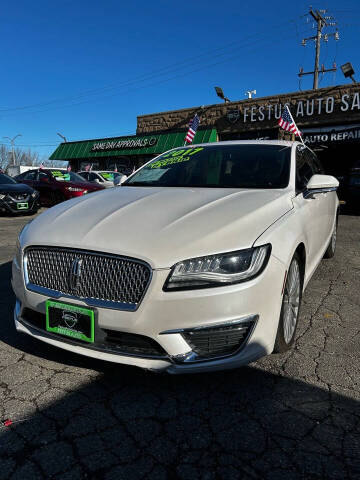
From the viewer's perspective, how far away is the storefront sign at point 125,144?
20.5 meters

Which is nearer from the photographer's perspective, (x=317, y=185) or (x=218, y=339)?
(x=218, y=339)

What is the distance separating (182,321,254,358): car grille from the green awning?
16400 mm

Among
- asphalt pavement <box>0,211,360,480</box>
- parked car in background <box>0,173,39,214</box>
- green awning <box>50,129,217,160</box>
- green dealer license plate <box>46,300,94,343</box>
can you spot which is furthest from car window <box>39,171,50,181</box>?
green dealer license plate <box>46,300,94,343</box>

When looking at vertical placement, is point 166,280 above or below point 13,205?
above

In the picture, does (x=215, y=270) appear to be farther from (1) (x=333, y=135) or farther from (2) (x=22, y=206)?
(1) (x=333, y=135)

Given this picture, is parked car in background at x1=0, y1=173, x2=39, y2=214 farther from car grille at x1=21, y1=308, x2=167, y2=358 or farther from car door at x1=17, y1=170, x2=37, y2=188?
car grille at x1=21, y1=308, x2=167, y2=358

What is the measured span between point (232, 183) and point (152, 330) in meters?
1.70

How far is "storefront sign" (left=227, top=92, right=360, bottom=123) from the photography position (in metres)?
14.7

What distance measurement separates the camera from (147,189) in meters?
3.31

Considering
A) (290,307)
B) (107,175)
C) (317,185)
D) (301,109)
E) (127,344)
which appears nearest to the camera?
(127,344)

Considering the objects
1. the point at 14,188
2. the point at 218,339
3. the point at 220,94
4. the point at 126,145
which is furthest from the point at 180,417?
the point at 126,145

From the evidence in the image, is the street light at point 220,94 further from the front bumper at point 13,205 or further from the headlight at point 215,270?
the headlight at point 215,270

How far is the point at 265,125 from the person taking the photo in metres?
16.9

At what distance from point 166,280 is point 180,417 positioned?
2.41 feet
